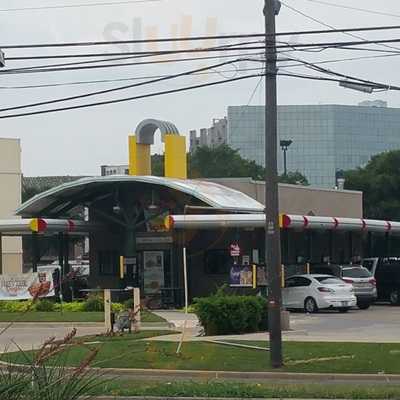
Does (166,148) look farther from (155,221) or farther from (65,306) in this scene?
(65,306)

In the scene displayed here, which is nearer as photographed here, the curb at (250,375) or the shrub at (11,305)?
the curb at (250,375)

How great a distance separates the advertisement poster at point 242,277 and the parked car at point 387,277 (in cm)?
660

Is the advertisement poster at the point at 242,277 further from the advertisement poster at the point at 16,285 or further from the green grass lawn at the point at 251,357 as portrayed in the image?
the green grass lawn at the point at 251,357

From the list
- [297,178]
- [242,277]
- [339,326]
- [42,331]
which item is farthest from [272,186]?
[297,178]

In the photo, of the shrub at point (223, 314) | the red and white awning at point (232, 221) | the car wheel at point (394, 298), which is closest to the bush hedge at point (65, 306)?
the red and white awning at point (232, 221)

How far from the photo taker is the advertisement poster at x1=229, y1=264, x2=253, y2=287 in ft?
121

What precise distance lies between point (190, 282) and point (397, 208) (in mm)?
30295

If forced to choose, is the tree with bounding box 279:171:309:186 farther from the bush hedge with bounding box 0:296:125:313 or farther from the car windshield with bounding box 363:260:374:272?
the bush hedge with bounding box 0:296:125:313

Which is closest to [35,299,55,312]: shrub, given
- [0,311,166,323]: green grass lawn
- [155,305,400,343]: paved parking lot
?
[0,311,166,323]: green grass lawn

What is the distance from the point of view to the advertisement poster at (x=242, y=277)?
36844 mm

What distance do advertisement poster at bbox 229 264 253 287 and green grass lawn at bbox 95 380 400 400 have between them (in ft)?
74.9

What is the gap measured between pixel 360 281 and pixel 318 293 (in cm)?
311

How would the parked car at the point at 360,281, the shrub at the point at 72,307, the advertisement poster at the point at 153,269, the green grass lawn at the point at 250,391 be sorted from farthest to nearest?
the advertisement poster at the point at 153,269 < the parked car at the point at 360,281 < the shrub at the point at 72,307 < the green grass lawn at the point at 250,391

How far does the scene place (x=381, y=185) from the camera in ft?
230
